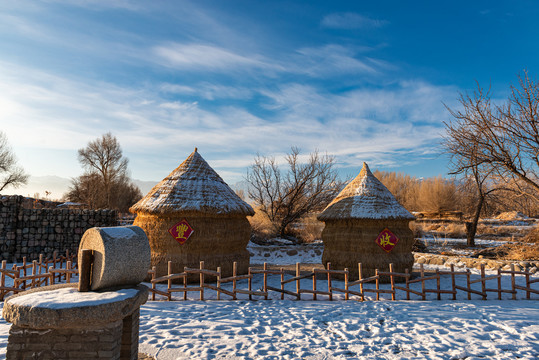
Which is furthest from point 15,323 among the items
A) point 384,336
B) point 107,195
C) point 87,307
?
point 107,195

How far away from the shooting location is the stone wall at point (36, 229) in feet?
44.7

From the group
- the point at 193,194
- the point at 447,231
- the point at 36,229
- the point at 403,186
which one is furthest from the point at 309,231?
the point at 403,186

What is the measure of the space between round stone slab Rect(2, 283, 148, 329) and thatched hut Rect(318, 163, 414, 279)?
741cm

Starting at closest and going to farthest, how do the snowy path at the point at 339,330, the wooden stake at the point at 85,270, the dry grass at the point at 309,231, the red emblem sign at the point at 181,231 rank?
the wooden stake at the point at 85,270
the snowy path at the point at 339,330
the red emblem sign at the point at 181,231
the dry grass at the point at 309,231

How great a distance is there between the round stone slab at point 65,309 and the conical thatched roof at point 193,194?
589 cm

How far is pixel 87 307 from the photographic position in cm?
315

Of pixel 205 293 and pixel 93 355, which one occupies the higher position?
pixel 93 355

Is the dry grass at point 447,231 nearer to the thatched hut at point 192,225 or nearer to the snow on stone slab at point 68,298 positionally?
the thatched hut at point 192,225

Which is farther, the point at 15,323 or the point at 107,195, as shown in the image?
the point at 107,195

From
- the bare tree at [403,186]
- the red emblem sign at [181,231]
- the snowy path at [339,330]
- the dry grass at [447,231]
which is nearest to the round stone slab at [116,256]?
the snowy path at [339,330]

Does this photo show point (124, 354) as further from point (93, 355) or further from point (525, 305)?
point (525, 305)

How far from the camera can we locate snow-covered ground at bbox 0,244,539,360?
192 inches

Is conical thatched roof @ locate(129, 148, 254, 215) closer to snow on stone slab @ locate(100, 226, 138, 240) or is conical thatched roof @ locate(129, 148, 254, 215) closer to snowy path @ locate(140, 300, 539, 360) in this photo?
snowy path @ locate(140, 300, 539, 360)

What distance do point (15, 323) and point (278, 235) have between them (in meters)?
16.8
